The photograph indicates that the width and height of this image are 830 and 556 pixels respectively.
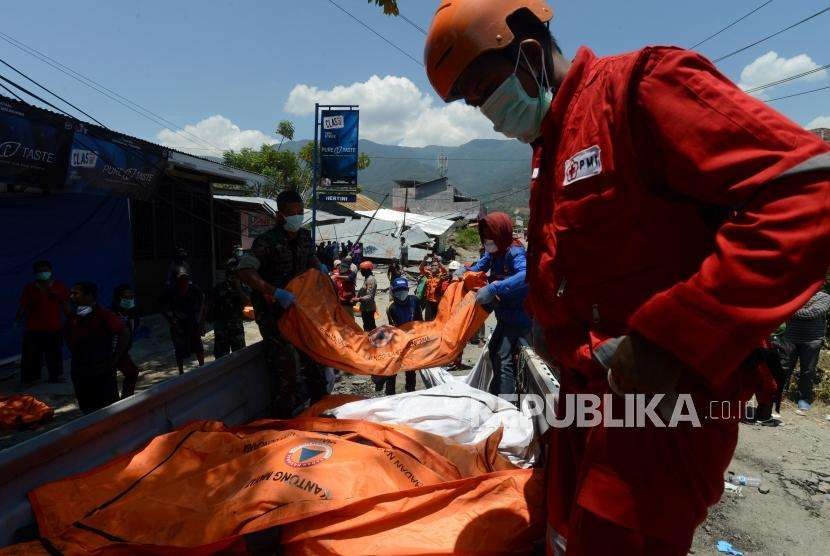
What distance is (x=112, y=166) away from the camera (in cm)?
797

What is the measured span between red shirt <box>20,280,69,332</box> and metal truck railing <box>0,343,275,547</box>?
493cm

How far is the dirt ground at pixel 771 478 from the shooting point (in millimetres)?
3074

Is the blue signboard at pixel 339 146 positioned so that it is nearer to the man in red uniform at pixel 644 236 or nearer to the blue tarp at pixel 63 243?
the blue tarp at pixel 63 243

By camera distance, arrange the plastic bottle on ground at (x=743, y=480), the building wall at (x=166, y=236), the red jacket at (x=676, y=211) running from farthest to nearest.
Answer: the building wall at (x=166, y=236), the plastic bottle on ground at (x=743, y=480), the red jacket at (x=676, y=211)

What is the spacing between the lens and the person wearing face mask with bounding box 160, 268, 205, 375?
294 inches

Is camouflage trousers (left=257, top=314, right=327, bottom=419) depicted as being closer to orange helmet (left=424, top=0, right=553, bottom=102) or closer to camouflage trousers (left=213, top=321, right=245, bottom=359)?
orange helmet (left=424, top=0, right=553, bottom=102)

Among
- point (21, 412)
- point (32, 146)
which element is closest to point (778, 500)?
point (21, 412)

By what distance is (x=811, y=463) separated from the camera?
4.50 meters

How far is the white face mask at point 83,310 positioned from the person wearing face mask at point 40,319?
7.64 feet

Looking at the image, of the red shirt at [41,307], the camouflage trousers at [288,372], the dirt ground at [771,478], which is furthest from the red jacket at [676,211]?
the red shirt at [41,307]

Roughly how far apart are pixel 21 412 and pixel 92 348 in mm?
1220

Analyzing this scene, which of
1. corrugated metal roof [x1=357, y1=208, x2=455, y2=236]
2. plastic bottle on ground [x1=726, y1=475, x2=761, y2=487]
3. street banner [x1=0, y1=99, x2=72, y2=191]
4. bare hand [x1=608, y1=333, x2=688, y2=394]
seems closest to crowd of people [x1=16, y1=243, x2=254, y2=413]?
street banner [x1=0, y1=99, x2=72, y2=191]

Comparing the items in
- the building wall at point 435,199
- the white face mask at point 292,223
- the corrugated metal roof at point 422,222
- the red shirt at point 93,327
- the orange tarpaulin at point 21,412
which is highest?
the building wall at point 435,199

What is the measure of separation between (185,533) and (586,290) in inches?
66.9
